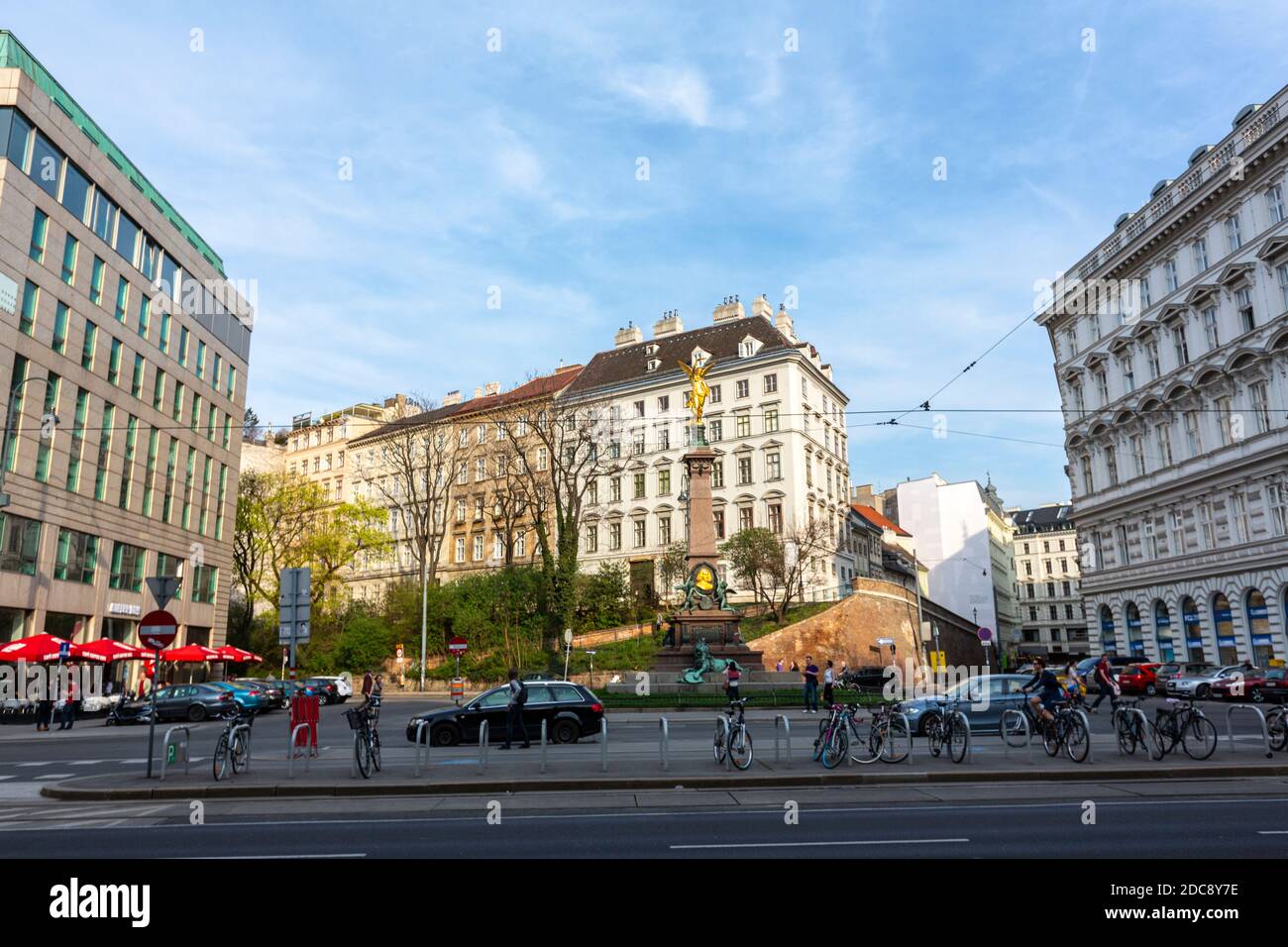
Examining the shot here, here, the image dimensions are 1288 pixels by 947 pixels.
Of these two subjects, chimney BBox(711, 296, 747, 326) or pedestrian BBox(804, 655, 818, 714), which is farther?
chimney BBox(711, 296, 747, 326)

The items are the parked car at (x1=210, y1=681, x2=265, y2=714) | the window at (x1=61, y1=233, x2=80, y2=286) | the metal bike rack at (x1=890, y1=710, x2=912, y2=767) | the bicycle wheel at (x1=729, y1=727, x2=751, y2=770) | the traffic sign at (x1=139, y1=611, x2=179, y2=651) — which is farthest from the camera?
the window at (x1=61, y1=233, x2=80, y2=286)

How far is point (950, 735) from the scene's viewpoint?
647 inches

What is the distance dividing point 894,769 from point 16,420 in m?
38.1

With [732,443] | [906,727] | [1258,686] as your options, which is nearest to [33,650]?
[906,727]

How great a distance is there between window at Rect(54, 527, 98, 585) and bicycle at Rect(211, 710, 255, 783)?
99.6 ft

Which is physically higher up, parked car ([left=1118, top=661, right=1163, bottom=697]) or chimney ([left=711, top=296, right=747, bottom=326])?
chimney ([left=711, top=296, right=747, bottom=326])

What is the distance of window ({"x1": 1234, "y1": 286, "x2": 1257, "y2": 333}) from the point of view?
41.0 meters

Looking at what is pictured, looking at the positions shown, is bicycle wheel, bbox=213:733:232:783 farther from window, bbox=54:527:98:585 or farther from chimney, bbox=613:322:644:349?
chimney, bbox=613:322:644:349

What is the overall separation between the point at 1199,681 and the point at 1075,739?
79.8ft

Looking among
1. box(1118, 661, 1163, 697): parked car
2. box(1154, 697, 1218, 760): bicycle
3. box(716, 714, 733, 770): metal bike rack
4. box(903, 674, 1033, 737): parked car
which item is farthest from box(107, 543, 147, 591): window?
box(1118, 661, 1163, 697): parked car
